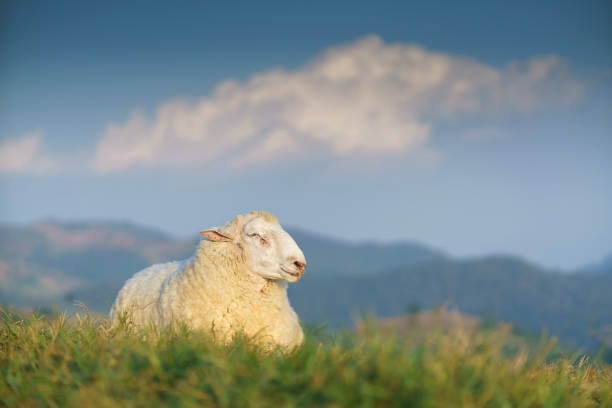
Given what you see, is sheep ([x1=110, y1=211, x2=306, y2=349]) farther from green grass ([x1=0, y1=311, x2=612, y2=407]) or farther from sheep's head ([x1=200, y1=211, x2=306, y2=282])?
green grass ([x1=0, y1=311, x2=612, y2=407])

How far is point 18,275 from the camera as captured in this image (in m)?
140

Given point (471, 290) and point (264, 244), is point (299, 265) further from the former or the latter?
point (471, 290)

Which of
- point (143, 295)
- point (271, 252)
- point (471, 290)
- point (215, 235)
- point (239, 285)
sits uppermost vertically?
point (215, 235)

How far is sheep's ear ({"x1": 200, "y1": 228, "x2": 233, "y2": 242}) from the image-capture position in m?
7.33

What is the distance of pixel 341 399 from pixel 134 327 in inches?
160

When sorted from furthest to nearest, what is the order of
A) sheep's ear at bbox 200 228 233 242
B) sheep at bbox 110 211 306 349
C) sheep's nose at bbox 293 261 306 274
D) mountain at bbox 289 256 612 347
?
mountain at bbox 289 256 612 347 → sheep's ear at bbox 200 228 233 242 → sheep at bbox 110 211 306 349 → sheep's nose at bbox 293 261 306 274

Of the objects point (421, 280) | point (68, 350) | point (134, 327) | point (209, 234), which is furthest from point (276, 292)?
point (421, 280)

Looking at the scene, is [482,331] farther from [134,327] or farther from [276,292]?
[134,327]

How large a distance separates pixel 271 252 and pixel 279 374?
2.69 m

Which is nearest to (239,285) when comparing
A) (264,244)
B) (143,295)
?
(264,244)

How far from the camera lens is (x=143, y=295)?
8008 millimetres

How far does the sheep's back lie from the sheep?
0.06m

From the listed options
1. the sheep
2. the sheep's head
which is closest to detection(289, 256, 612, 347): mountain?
the sheep

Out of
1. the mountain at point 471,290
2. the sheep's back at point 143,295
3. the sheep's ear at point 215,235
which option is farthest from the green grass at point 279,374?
the mountain at point 471,290
